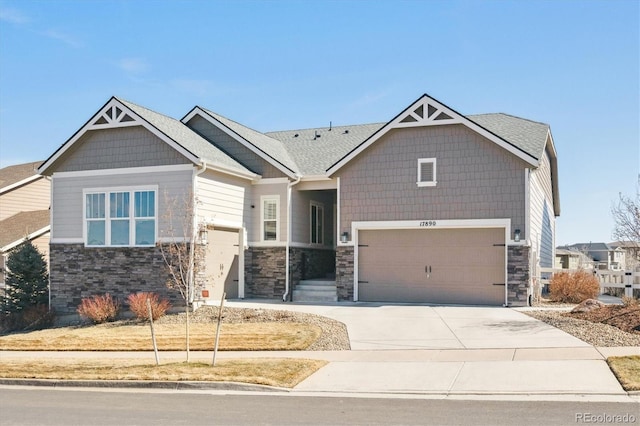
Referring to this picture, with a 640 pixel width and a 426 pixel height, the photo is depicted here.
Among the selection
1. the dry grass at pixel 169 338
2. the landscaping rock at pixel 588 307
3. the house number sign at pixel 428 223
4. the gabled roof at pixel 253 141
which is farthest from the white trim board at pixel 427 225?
the dry grass at pixel 169 338

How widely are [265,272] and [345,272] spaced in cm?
306

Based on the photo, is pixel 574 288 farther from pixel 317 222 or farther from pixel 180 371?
pixel 180 371

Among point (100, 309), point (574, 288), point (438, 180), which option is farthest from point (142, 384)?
point (574, 288)

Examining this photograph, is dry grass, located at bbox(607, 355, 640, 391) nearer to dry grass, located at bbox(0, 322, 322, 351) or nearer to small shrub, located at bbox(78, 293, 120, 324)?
dry grass, located at bbox(0, 322, 322, 351)

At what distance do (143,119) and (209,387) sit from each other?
40.4ft

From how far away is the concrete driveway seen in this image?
14359 millimetres

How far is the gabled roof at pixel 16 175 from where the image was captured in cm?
3325

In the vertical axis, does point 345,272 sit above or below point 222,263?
below

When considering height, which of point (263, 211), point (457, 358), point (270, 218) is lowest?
point (457, 358)

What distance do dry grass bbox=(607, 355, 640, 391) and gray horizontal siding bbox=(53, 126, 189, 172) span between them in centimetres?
1392

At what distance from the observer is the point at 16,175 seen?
1389 inches

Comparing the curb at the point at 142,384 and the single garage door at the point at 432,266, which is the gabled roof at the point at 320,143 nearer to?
the single garage door at the point at 432,266

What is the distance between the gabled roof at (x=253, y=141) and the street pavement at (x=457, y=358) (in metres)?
7.05

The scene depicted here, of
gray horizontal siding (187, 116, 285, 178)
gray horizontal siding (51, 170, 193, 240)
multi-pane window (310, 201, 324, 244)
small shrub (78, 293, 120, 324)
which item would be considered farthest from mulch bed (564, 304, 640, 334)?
small shrub (78, 293, 120, 324)
